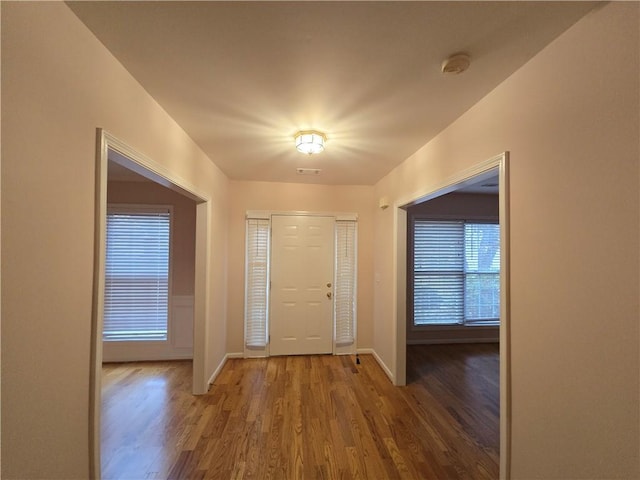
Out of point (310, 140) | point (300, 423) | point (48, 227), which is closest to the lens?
point (48, 227)

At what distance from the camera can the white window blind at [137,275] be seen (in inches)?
135

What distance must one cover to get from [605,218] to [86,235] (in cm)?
203

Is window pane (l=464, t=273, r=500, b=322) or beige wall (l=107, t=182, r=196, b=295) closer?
beige wall (l=107, t=182, r=196, b=295)

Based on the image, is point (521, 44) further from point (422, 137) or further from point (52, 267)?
point (52, 267)

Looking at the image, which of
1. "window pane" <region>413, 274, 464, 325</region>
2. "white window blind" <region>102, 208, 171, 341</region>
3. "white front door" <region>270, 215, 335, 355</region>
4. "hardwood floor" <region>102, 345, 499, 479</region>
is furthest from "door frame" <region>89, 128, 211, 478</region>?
"window pane" <region>413, 274, 464, 325</region>

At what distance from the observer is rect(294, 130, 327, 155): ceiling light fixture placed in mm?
1977

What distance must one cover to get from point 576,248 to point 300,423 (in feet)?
7.42

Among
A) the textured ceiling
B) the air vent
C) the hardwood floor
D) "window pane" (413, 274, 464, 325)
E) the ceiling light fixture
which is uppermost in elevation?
the air vent

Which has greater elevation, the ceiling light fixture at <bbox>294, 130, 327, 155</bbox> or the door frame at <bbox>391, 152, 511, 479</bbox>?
the ceiling light fixture at <bbox>294, 130, 327, 155</bbox>

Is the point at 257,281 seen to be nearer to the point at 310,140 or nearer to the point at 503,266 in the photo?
the point at 310,140

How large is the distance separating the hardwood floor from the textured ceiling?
243 centimetres

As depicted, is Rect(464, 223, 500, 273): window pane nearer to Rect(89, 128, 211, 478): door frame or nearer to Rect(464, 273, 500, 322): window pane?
Rect(464, 273, 500, 322): window pane

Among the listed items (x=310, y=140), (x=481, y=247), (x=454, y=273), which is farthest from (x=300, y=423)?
(x=481, y=247)

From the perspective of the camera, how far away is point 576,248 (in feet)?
3.26
